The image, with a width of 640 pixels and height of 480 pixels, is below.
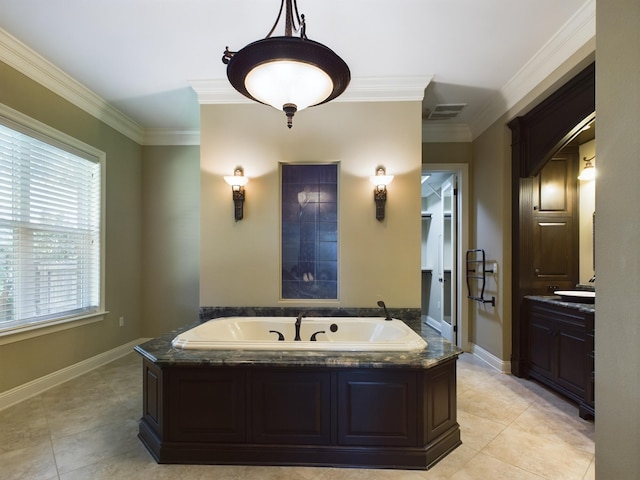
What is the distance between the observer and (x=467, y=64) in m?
2.92

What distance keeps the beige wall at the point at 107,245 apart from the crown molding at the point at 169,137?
22 cm

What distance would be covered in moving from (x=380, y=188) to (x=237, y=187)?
138 centimetres

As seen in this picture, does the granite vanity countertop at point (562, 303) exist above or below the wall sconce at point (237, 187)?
below

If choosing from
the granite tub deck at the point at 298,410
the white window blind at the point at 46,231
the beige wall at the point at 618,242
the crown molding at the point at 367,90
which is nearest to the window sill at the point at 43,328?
the white window blind at the point at 46,231

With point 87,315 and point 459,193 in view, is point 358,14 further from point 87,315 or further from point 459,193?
point 87,315

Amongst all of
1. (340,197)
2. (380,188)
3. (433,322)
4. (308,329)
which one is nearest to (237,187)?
(340,197)

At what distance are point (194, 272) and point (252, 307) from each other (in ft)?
4.84

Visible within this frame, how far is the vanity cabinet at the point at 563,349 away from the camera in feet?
8.16

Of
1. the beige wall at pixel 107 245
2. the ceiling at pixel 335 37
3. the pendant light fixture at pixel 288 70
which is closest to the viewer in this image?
the pendant light fixture at pixel 288 70

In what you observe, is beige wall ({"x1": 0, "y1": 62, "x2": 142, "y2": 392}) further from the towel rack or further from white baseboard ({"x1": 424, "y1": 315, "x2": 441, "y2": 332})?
white baseboard ({"x1": 424, "y1": 315, "x2": 441, "y2": 332})

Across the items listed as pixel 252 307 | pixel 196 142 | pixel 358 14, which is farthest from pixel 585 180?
pixel 196 142

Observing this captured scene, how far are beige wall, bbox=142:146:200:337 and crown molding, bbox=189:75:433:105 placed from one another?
1352 mm

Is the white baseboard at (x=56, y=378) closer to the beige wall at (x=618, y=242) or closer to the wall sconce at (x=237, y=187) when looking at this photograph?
the wall sconce at (x=237, y=187)

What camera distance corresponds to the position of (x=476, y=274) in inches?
157
